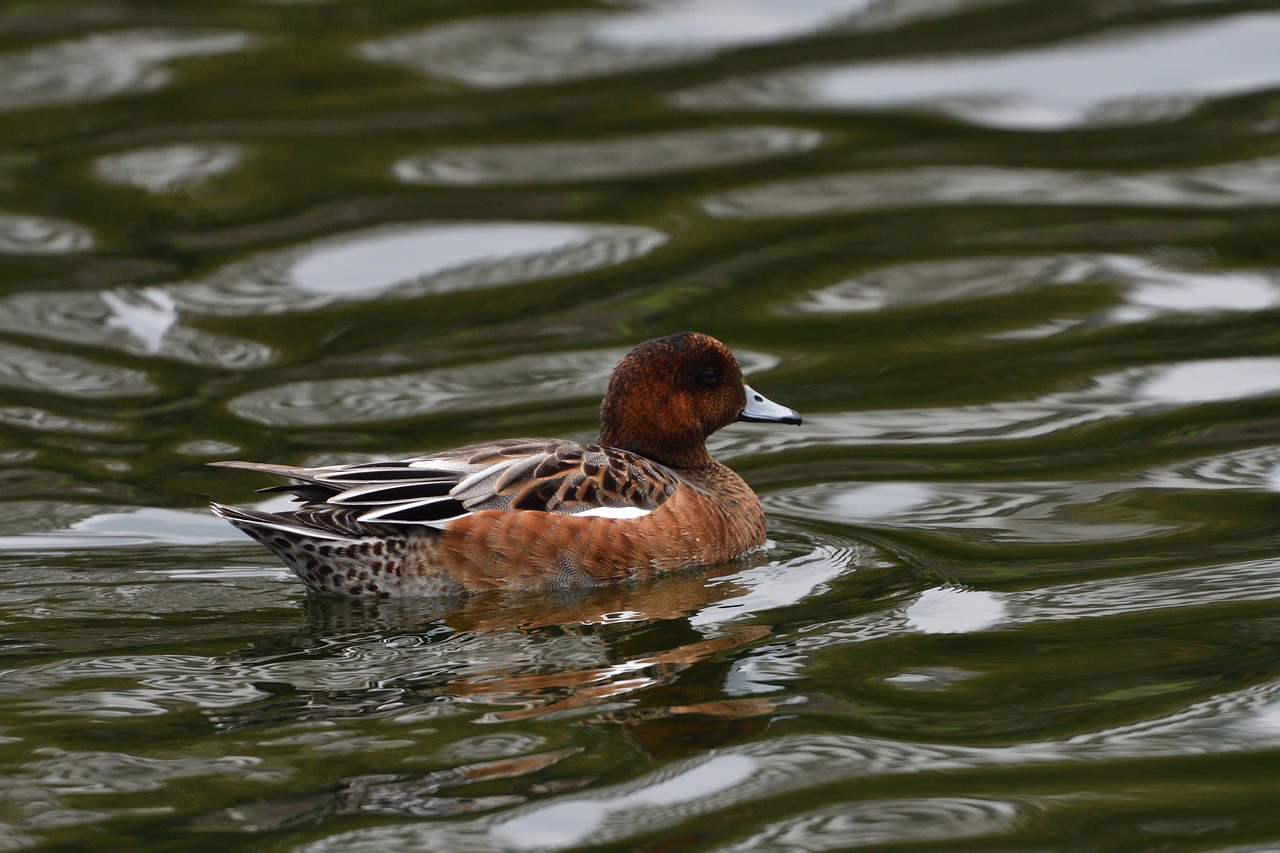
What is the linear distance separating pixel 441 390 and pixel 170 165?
3439mm

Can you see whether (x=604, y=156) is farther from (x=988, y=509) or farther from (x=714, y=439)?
(x=988, y=509)

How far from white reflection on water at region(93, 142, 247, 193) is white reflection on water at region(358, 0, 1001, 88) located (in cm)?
160

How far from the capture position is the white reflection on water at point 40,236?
1084 centimetres

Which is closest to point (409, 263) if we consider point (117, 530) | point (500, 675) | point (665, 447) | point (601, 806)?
point (665, 447)

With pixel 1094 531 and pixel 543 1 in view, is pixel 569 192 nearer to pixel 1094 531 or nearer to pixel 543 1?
pixel 543 1

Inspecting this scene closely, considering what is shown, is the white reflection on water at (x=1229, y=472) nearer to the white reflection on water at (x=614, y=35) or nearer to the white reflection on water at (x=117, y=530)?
the white reflection on water at (x=117, y=530)

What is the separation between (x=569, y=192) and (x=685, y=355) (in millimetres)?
4037

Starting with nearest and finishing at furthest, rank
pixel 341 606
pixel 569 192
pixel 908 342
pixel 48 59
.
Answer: pixel 341 606 < pixel 908 342 < pixel 569 192 < pixel 48 59

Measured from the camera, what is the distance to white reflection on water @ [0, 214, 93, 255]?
427 inches

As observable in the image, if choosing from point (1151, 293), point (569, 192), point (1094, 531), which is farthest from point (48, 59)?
point (1094, 531)

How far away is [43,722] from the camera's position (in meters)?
5.30

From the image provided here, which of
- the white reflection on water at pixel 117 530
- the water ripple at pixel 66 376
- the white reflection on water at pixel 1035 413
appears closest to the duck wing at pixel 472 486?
the white reflection on water at pixel 117 530

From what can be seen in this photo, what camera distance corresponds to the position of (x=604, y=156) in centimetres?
1187

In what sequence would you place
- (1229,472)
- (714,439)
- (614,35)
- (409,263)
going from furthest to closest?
(614,35) → (409,263) → (714,439) → (1229,472)
